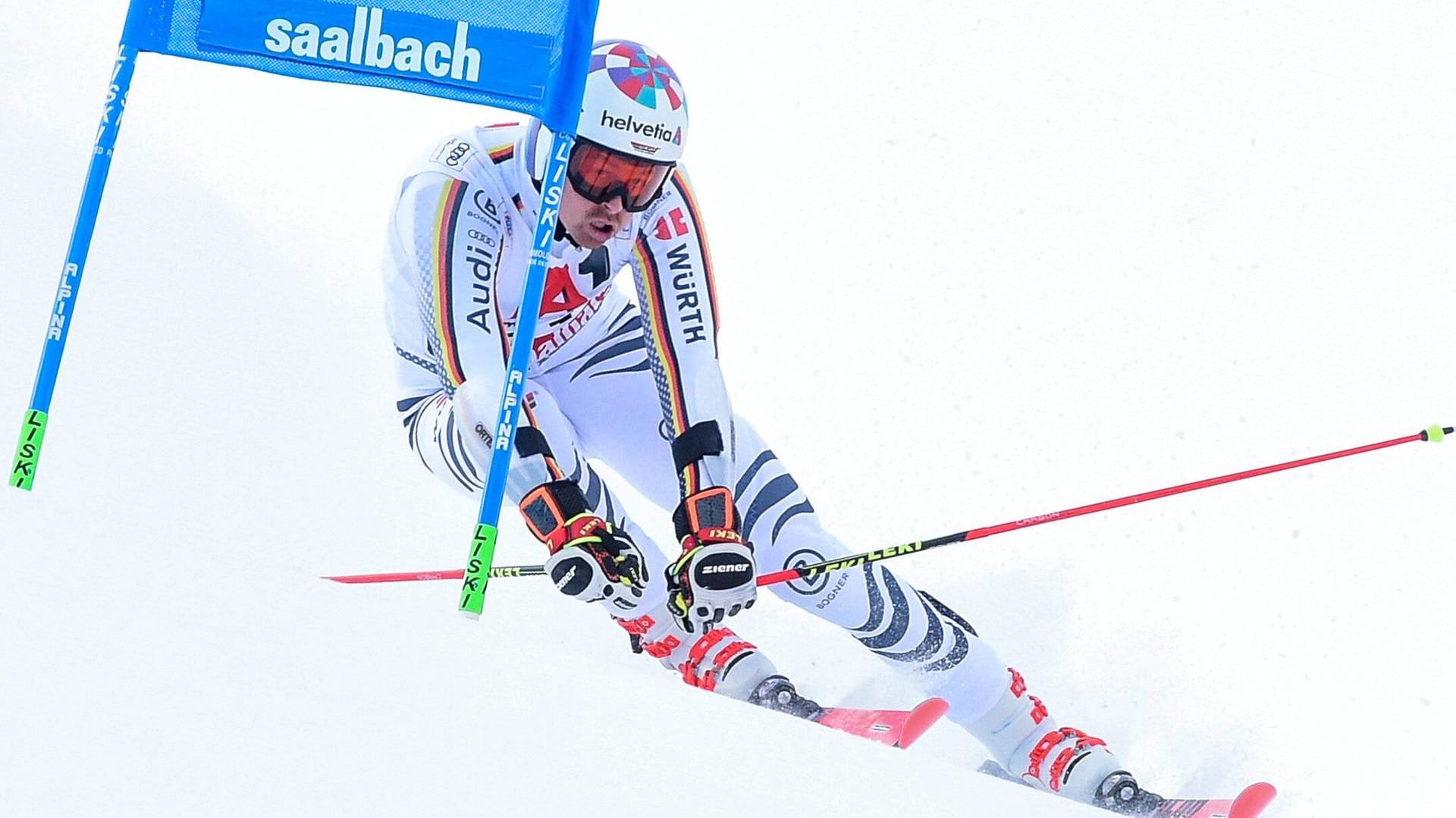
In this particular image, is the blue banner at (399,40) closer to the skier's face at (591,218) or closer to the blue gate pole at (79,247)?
the blue gate pole at (79,247)

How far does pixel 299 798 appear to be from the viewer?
1.53 meters

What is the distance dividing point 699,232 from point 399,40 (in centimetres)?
146

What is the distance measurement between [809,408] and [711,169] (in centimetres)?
239

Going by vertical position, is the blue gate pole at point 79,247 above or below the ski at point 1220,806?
above

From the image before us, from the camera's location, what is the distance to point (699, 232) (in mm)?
4426

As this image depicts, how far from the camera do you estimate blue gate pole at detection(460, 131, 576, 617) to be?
308cm

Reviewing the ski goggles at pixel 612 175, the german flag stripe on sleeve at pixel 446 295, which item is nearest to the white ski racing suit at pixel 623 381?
the german flag stripe on sleeve at pixel 446 295

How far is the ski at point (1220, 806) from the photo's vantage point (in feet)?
13.4

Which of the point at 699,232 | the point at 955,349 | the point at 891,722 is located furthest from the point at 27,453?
the point at 955,349

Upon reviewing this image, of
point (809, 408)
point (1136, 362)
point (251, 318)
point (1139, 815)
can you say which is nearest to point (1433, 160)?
point (1136, 362)

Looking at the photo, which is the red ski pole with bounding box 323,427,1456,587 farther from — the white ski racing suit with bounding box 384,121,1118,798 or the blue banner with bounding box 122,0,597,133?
the blue banner with bounding box 122,0,597,133

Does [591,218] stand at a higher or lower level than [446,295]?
higher

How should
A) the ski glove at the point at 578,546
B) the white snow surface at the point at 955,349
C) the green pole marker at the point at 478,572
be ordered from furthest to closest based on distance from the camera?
the white snow surface at the point at 955,349 < the ski glove at the point at 578,546 < the green pole marker at the point at 478,572

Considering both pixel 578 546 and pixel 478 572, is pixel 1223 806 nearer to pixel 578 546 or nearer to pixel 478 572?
pixel 578 546
